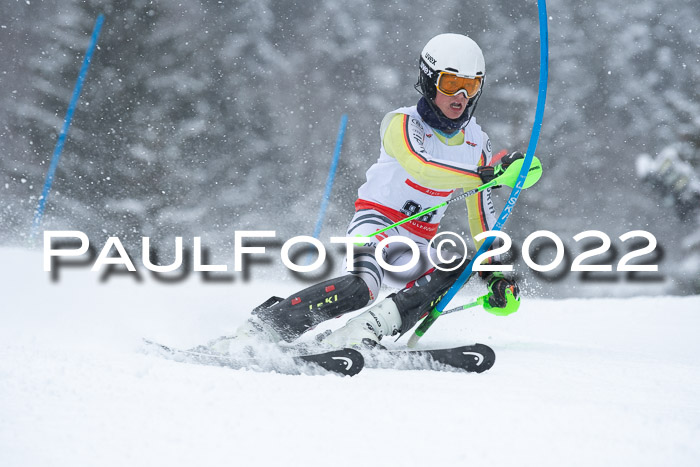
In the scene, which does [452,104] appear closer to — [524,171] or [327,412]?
[524,171]

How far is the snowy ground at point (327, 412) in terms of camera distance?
1.46 metres

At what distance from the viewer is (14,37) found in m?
12.2

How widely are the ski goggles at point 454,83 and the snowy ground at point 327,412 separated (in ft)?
4.49

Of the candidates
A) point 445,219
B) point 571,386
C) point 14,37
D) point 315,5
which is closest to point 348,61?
point 315,5

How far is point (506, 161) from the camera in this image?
3.00 m

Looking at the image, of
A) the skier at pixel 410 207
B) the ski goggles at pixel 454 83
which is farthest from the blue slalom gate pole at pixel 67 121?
the ski goggles at pixel 454 83

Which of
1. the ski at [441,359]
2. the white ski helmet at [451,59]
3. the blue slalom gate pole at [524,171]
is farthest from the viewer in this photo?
the white ski helmet at [451,59]

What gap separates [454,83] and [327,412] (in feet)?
6.61

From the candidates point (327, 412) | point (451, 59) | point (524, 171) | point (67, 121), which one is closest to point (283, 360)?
point (327, 412)

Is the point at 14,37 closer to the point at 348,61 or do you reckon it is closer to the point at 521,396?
the point at 348,61

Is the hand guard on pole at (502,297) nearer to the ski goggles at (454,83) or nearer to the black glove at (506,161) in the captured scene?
the black glove at (506,161)

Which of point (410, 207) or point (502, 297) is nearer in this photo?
point (502, 297)

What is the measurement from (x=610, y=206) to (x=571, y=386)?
43.0ft

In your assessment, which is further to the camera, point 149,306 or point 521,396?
point 149,306
